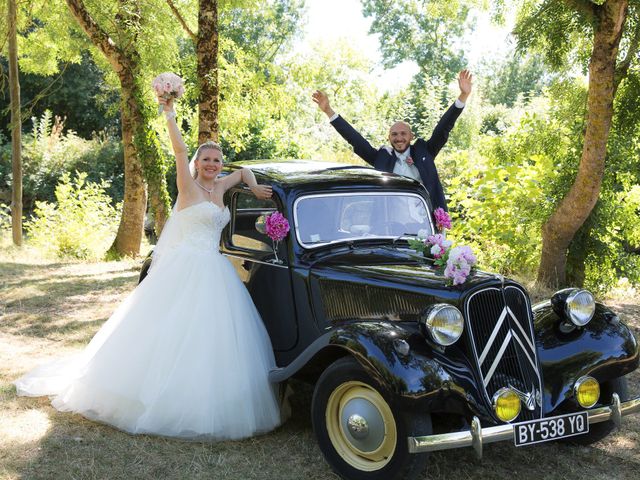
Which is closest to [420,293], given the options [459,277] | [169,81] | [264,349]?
[459,277]

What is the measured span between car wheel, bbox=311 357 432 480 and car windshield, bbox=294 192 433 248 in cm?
116

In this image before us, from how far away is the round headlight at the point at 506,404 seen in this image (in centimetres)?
366

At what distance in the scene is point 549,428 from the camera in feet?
11.8

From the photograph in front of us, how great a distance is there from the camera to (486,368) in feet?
12.5

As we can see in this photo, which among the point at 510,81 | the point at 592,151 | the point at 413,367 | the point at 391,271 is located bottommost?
the point at 413,367

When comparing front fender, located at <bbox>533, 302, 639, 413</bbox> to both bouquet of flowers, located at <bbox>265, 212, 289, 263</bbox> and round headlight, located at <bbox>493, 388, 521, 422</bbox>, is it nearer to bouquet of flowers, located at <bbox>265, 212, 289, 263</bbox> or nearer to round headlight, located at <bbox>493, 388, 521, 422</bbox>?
round headlight, located at <bbox>493, 388, 521, 422</bbox>

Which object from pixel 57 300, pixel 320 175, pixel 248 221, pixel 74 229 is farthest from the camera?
pixel 74 229

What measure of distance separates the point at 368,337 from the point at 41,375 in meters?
2.90

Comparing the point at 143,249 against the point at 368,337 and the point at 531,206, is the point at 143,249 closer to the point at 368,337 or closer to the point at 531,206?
the point at 531,206

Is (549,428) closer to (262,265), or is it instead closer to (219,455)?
(219,455)

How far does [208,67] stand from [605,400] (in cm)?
679

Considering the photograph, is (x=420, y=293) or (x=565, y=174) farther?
(x=565, y=174)

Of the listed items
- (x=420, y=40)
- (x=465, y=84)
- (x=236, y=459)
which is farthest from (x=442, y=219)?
(x=420, y=40)

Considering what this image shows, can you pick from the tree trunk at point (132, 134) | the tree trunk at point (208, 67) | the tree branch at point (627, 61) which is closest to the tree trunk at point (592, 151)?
the tree branch at point (627, 61)
